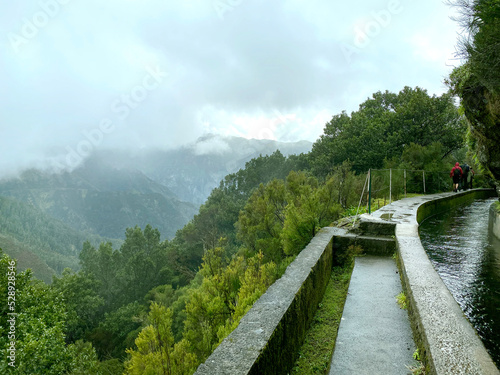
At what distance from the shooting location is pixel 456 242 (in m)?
5.64

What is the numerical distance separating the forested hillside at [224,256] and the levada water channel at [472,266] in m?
2.27

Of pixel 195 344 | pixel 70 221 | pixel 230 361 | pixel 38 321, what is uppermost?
pixel 230 361

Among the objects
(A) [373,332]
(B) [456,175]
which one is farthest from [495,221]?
(B) [456,175]

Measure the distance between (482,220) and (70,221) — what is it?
22065cm

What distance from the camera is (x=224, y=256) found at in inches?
1158

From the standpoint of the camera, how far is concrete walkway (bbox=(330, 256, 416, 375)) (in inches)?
86.9

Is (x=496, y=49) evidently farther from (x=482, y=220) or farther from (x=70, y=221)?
(x=70, y=221)

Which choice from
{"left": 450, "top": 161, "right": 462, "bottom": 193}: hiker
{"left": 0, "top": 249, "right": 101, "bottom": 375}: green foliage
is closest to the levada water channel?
{"left": 450, "top": 161, "right": 462, "bottom": 193}: hiker

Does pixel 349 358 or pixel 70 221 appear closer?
pixel 349 358

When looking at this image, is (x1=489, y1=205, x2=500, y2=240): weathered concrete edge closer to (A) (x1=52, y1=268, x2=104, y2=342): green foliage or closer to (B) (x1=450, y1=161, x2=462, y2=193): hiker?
(B) (x1=450, y1=161, x2=462, y2=193): hiker

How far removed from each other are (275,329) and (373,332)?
1.19 m

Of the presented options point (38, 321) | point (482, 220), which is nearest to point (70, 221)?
point (38, 321)

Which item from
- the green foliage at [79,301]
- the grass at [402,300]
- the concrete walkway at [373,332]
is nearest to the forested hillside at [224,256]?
the green foliage at [79,301]

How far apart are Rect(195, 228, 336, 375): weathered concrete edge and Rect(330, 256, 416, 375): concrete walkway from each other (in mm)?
361
